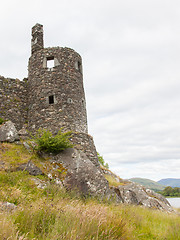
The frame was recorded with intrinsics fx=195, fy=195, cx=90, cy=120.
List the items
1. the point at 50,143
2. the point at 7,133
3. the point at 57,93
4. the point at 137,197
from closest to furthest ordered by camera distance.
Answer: the point at 50,143
the point at 7,133
the point at 137,197
the point at 57,93

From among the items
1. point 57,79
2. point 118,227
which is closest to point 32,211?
point 118,227

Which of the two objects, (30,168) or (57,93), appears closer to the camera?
(30,168)

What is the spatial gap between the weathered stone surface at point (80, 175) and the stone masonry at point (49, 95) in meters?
1.52

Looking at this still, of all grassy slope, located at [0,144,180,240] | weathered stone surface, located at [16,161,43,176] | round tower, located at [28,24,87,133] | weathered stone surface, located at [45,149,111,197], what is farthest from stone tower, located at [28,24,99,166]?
grassy slope, located at [0,144,180,240]

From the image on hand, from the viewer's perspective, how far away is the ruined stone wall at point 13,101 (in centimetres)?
1349

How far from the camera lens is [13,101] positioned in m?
13.9

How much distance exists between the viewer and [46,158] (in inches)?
405

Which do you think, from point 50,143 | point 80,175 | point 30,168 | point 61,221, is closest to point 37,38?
point 50,143

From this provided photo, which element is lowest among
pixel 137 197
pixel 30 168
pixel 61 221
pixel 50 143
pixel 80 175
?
pixel 137 197

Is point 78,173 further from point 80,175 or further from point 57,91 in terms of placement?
point 57,91

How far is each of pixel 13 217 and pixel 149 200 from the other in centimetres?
898

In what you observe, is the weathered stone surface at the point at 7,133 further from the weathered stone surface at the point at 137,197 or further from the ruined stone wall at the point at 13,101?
the weathered stone surface at the point at 137,197

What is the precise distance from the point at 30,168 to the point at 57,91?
5986mm

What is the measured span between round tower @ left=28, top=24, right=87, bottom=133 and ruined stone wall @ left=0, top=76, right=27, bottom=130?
59 cm
